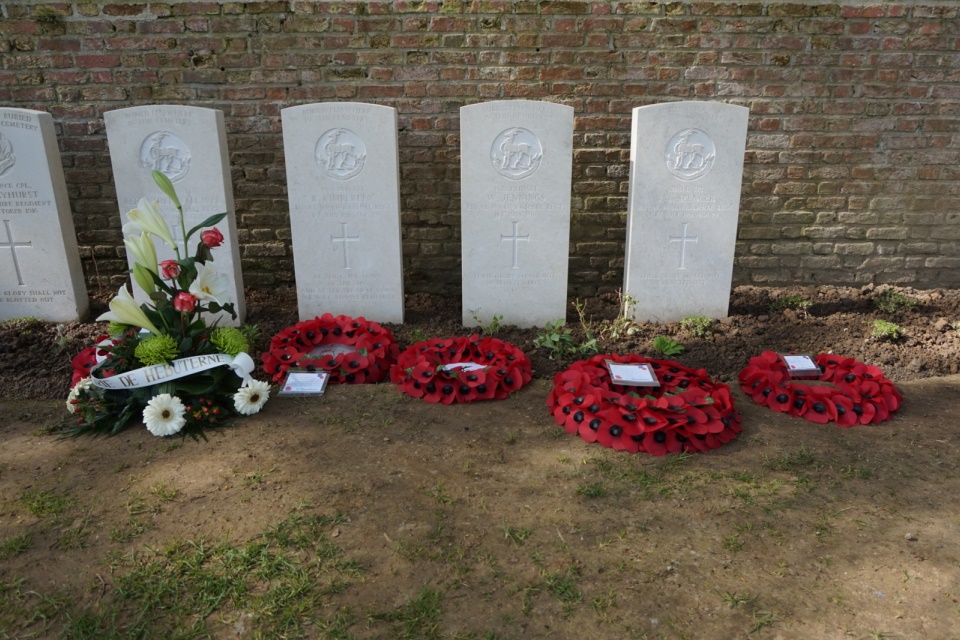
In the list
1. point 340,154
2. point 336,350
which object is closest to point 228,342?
point 336,350

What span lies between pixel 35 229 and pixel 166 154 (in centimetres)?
111

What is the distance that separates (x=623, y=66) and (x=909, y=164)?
2398mm

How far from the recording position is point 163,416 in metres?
3.28

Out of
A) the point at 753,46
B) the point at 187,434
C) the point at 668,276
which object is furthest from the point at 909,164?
the point at 187,434

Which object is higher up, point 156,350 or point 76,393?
point 156,350

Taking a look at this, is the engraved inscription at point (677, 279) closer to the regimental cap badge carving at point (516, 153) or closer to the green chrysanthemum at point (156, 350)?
the regimental cap badge carving at point (516, 153)

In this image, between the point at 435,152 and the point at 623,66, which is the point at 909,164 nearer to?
the point at 623,66

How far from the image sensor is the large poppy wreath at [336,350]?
3988mm

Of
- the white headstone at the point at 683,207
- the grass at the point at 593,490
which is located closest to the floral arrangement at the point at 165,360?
the grass at the point at 593,490

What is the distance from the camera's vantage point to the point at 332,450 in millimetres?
3178

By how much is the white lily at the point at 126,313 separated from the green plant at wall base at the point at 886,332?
451 centimetres

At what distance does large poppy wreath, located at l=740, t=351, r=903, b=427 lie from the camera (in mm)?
3482

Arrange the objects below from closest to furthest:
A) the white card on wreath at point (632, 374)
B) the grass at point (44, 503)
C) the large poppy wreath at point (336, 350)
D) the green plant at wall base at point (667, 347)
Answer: the grass at point (44, 503) → the white card on wreath at point (632, 374) → the large poppy wreath at point (336, 350) → the green plant at wall base at point (667, 347)

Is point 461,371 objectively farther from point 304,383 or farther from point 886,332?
point 886,332
